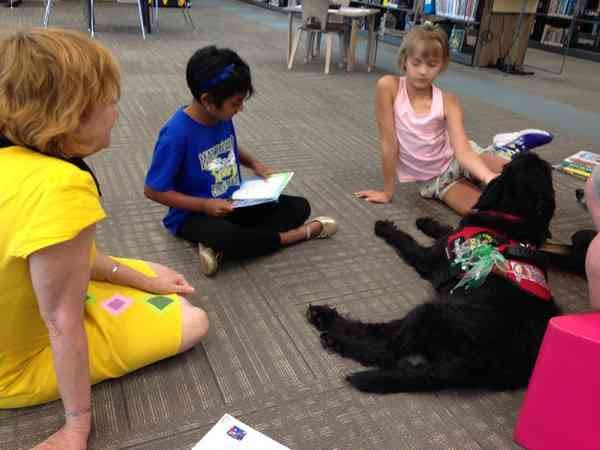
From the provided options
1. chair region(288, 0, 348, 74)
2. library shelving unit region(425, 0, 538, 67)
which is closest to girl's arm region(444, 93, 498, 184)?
chair region(288, 0, 348, 74)

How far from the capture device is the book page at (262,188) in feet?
6.29

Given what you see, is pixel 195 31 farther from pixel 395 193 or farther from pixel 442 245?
pixel 442 245

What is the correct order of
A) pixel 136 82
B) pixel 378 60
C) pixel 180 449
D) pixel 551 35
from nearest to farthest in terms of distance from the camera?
pixel 180 449 → pixel 136 82 → pixel 378 60 → pixel 551 35

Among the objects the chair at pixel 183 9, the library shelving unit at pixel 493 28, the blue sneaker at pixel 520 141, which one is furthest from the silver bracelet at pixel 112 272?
the chair at pixel 183 9

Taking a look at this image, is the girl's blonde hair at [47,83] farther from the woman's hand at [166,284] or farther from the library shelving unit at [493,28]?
the library shelving unit at [493,28]

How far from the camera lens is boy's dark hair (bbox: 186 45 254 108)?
1675 millimetres

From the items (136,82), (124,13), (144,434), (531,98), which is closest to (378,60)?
(531,98)

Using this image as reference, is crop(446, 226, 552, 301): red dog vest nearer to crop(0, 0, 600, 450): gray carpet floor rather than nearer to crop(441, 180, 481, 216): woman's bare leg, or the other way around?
crop(0, 0, 600, 450): gray carpet floor

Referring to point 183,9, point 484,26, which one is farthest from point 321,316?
point 183,9

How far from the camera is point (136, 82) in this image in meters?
4.37

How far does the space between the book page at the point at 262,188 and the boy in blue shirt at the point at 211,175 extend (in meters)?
0.05

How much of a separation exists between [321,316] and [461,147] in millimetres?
1209

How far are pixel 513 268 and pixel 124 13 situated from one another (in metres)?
8.70

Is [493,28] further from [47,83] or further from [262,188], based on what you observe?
[47,83]
